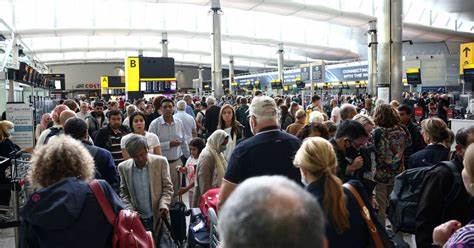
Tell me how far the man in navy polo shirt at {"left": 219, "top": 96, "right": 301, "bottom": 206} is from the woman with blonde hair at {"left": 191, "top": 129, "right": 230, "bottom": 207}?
170cm

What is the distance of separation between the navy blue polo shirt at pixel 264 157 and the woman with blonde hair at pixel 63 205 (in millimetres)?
885

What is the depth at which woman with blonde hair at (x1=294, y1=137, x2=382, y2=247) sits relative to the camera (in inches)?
95.2

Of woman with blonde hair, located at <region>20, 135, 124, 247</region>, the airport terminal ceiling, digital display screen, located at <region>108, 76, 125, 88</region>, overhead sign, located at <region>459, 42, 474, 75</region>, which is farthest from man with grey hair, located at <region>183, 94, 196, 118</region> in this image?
digital display screen, located at <region>108, 76, 125, 88</region>

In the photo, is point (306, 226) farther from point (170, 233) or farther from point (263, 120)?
point (170, 233)

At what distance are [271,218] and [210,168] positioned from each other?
400 centimetres

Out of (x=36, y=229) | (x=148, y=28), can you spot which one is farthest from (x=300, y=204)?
(x=148, y=28)

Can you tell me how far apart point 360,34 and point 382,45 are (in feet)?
66.9

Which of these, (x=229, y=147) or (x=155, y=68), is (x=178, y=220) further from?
(x=155, y=68)

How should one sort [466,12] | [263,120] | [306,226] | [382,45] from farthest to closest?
1. [466,12]
2. [382,45]
3. [263,120]
4. [306,226]

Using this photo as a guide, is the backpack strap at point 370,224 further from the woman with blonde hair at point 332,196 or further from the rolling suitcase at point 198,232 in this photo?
the rolling suitcase at point 198,232

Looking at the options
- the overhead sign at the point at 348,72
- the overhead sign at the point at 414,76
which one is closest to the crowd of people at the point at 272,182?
the overhead sign at the point at 414,76

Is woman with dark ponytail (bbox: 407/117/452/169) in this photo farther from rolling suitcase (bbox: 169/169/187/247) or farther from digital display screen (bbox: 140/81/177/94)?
digital display screen (bbox: 140/81/177/94)

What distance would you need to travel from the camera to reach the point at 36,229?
2416mm

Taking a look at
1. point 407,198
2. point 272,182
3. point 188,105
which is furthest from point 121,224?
point 188,105
